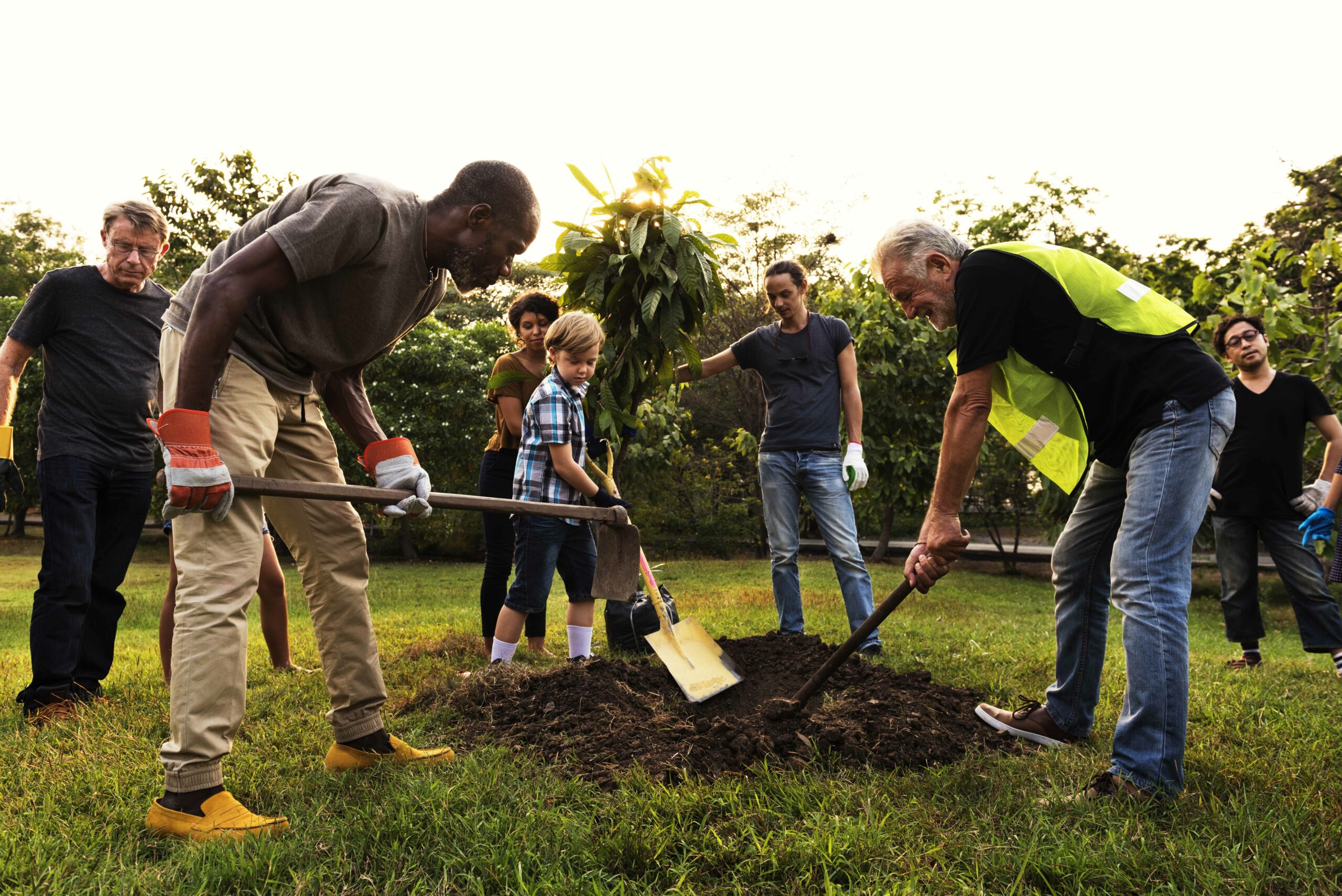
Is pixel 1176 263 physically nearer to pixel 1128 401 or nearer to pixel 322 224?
pixel 1128 401

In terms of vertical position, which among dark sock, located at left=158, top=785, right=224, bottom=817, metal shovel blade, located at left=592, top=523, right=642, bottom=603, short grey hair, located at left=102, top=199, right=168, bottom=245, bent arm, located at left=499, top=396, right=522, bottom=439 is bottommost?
dark sock, located at left=158, top=785, right=224, bottom=817

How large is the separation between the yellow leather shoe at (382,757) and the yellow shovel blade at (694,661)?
1.21 metres

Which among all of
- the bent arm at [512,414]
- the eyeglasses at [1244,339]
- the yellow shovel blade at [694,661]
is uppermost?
the eyeglasses at [1244,339]

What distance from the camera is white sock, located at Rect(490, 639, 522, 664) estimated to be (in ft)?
15.4

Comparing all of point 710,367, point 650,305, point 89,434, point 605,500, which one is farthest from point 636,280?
point 89,434

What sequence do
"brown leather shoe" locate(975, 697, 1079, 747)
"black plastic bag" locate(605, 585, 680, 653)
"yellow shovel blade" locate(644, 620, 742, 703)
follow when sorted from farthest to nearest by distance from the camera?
1. "black plastic bag" locate(605, 585, 680, 653)
2. "yellow shovel blade" locate(644, 620, 742, 703)
3. "brown leather shoe" locate(975, 697, 1079, 747)

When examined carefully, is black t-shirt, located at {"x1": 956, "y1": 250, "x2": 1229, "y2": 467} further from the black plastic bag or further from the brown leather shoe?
the black plastic bag

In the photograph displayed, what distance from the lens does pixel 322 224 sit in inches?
103

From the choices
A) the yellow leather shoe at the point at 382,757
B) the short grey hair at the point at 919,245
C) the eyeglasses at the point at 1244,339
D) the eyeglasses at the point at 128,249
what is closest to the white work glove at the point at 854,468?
the short grey hair at the point at 919,245

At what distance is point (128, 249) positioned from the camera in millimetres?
4406

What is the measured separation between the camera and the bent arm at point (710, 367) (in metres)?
5.66

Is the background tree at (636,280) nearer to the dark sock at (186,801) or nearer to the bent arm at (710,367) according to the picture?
the bent arm at (710,367)

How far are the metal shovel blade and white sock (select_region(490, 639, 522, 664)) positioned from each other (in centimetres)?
70

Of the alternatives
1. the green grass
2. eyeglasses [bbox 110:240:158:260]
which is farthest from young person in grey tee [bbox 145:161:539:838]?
eyeglasses [bbox 110:240:158:260]
